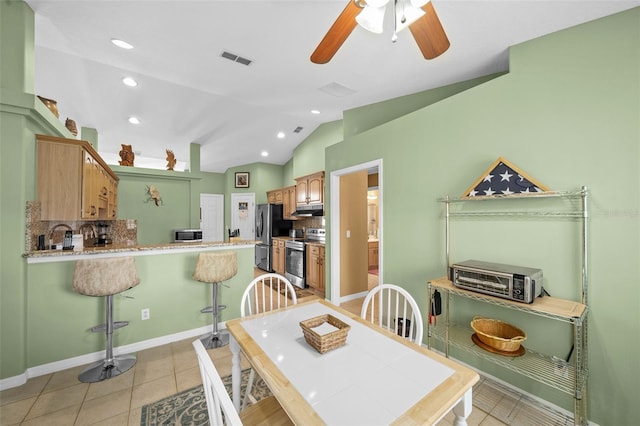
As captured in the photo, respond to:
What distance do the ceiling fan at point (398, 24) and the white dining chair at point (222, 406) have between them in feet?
5.13

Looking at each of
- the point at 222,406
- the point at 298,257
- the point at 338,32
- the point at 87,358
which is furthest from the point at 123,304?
the point at 338,32

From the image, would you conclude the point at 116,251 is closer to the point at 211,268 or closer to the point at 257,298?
the point at 211,268

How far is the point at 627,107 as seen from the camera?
156 centimetres

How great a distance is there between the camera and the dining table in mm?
825

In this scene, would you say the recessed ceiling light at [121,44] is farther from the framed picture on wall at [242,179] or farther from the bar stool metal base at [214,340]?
the framed picture on wall at [242,179]

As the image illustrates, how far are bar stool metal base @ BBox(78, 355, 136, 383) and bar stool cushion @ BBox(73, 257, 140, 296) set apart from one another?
0.70m

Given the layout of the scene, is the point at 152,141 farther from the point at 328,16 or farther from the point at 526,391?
the point at 526,391

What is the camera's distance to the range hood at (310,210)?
486cm

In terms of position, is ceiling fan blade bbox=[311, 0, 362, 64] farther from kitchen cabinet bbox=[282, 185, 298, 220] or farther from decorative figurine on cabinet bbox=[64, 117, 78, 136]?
kitchen cabinet bbox=[282, 185, 298, 220]

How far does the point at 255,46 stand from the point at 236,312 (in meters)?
3.02

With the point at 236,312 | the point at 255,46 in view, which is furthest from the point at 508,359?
the point at 255,46

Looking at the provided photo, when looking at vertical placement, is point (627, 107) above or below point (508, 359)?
above

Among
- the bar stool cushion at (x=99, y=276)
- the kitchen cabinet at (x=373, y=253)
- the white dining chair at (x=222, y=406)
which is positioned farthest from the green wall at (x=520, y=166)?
the kitchen cabinet at (x=373, y=253)

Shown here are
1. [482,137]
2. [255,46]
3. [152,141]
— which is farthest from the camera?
[152,141]
